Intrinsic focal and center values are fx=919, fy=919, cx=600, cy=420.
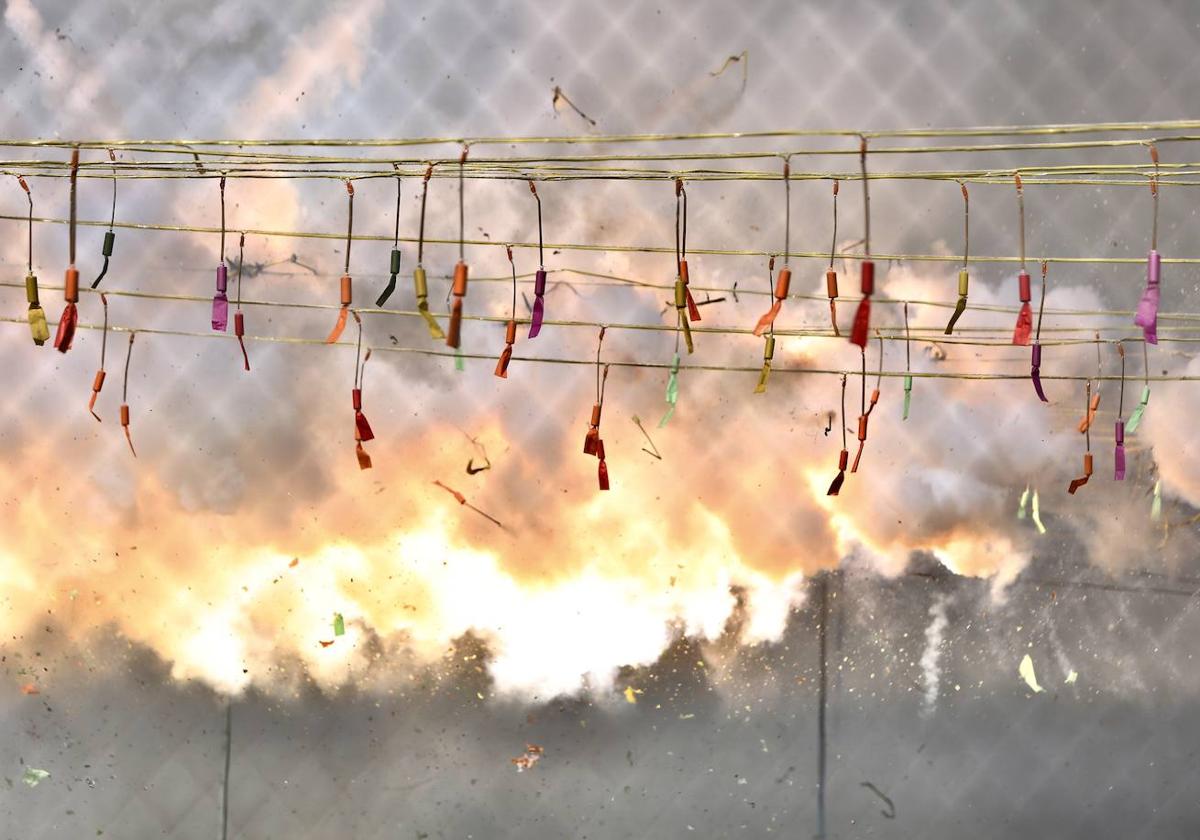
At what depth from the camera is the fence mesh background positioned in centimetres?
378

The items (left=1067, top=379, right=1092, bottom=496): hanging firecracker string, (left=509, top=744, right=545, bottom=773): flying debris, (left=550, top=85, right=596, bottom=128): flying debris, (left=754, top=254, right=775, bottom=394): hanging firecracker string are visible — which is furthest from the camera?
(left=509, top=744, right=545, bottom=773): flying debris

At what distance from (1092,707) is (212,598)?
3.87m

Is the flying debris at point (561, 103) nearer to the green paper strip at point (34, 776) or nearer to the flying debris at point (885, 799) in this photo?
the flying debris at point (885, 799)

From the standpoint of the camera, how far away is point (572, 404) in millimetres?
3879

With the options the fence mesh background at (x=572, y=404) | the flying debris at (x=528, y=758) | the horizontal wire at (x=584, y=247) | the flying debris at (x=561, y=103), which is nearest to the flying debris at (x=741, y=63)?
the fence mesh background at (x=572, y=404)

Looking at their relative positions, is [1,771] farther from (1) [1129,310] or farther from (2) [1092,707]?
(1) [1129,310]

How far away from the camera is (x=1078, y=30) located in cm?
386

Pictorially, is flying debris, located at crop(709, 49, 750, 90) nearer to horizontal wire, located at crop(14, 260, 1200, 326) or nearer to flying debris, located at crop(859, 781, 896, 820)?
horizontal wire, located at crop(14, 260, 1200, 326)

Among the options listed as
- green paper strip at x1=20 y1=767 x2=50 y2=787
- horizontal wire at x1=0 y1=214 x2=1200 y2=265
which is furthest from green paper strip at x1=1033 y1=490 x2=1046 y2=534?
green paper strip at x1=20 y1=767 x2=50 y2=787

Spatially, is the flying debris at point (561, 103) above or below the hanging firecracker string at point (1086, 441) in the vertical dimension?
above

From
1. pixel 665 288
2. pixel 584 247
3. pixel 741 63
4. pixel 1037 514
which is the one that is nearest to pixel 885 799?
pixel 1037 514

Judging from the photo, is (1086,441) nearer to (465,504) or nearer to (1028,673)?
(1028,673)

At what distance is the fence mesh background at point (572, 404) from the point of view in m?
3.78

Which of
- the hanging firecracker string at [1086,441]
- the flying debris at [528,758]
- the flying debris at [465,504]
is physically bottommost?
the flying debris at [528,758]
